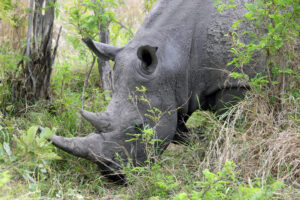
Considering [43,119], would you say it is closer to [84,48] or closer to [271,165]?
[84,48]

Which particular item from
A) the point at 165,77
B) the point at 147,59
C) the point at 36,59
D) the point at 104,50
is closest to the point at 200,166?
the point at 165,77

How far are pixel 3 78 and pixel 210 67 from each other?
2.95m

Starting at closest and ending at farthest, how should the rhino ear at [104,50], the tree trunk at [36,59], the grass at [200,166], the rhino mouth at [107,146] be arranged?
1. the grass at [200,166]
2. the rhino mouth at [107,146]
3. the rhino ear at [104,50]
4. the tree trunk at [36,59]

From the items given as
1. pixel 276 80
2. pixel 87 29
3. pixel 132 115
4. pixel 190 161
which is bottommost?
pixel 190 161

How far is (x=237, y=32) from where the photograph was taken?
449 centimetres

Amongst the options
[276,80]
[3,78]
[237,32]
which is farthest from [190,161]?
[3,78]

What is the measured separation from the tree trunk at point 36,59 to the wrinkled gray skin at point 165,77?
57.3 inches

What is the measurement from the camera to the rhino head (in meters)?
4.04

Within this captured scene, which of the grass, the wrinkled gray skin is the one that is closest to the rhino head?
the wrinkled gray skin

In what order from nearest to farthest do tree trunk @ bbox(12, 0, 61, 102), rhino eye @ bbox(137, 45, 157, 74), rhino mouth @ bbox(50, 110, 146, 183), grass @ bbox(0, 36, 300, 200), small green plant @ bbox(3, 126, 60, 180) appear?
grass @ bbox(0, 36, 300, 200)
small green plant @ bbox(3, 126, 60, 180)
rhino mouth @ bbox(50, 110, 146, 183)
rhino eye @ bbox(137, 45, 157, 74)
tree trunk @ bbox(12, 0, 61, 102)

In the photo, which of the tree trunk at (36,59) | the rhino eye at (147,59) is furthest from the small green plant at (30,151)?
the tree trunk at (36,59)

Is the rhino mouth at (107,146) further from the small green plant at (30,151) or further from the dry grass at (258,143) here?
the dry grass at (258,143)

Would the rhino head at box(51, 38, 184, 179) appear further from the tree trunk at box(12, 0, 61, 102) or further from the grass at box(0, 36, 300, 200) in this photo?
the tree trunk at box(12, 0, 61, 102)

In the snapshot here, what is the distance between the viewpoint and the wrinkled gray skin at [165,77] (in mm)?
4101
